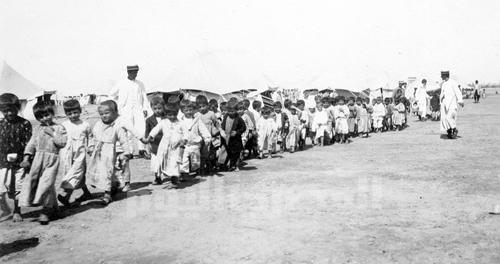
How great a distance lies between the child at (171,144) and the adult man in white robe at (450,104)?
874 centimetres

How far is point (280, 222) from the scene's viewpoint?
15.5 ft

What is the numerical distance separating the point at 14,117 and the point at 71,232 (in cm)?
167

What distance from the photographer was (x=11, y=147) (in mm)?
5254

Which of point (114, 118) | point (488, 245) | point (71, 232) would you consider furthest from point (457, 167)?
Answer: point (71, 232)

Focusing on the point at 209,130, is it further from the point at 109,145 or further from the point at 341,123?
the point at 341,123

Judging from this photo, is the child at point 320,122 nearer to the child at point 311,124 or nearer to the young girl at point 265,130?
the child at point 311,124

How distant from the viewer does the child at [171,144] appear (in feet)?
22.1

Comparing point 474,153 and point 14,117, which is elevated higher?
point 14,117

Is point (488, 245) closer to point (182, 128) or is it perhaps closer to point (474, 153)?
point (182, 128)

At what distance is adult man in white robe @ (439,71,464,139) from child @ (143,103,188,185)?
28.7 ft

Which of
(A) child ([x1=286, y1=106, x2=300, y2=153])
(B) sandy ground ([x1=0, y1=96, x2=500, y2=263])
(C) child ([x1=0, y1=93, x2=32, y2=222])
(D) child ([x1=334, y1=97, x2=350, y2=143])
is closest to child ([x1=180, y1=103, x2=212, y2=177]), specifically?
(B) sandy ground ([x1=0, y1=96, x2=500, y2=263])

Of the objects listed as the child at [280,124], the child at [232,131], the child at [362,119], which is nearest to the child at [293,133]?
the child at [280,124]

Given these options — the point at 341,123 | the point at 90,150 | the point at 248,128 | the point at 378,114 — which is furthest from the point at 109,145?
the point at 378,114

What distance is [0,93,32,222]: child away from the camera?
5230 millimetres
